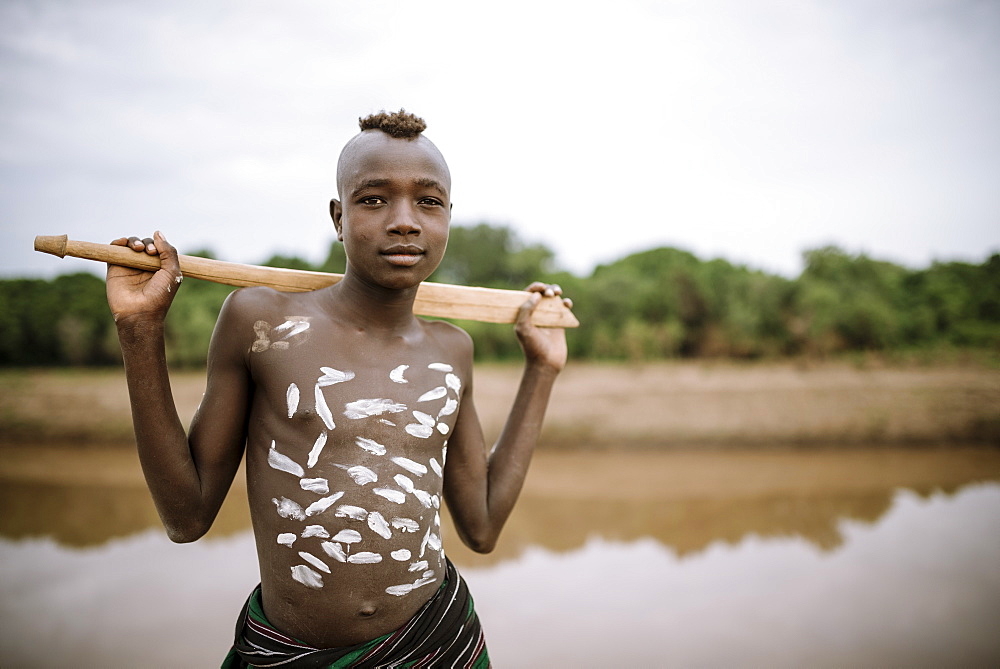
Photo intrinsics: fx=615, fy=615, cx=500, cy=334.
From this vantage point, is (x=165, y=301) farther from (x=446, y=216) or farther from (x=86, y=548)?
(x=86, y=548)

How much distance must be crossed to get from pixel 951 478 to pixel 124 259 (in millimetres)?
6779

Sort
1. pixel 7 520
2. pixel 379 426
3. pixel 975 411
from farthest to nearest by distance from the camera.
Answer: pixel 975 411, pixel 7 520, pixel 379 426

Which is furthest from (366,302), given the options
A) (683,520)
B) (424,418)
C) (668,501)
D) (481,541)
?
(668,501)

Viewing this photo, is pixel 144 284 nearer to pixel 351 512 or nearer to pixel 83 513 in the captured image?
pixel 351 512

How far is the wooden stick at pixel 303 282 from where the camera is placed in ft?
3.15

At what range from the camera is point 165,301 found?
951mm

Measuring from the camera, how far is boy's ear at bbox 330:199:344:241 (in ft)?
3.74

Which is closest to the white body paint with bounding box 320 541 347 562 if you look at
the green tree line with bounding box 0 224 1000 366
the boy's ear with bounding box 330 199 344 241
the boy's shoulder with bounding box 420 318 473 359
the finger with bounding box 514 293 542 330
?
the boy's shoulder with bounding box 420 318 473 359

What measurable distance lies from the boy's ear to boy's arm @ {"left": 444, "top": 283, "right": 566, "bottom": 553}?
1.33 feet

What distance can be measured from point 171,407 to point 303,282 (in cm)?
35

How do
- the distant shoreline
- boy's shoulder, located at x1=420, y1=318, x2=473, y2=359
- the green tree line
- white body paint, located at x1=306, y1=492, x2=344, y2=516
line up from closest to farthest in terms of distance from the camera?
white body paint, located at x1=306, y1=492, x2=344, y2=516, boy's shoulder, located at x1=420, y1=318, x2=473, y2=359, the distant shoreline, the green tree line

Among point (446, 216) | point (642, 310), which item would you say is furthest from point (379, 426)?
point (642, 310)

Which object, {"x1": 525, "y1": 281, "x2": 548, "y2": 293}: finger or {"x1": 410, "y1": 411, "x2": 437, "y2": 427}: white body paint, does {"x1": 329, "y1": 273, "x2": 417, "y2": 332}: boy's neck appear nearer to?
{"x1": 410, "y1": 411, "x2": 437, "y2": 427}: white body paint

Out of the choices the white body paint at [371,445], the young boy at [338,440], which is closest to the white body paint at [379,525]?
the young boy at [338,440]
